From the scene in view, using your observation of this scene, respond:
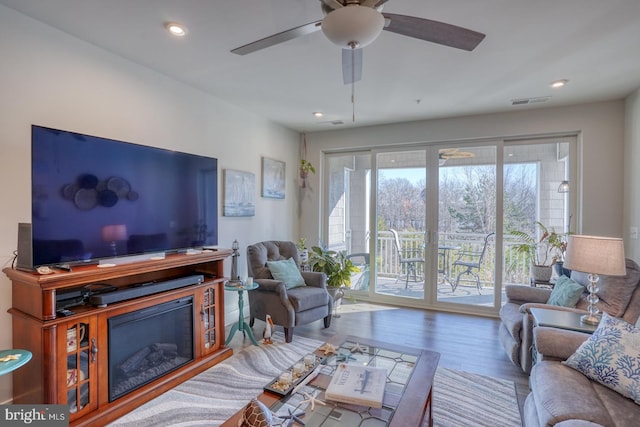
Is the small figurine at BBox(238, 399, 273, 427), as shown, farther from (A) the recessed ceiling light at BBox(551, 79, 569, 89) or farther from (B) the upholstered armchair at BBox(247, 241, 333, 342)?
(A) the recessed ceiling light at BBox(551, 79, 569, 89)

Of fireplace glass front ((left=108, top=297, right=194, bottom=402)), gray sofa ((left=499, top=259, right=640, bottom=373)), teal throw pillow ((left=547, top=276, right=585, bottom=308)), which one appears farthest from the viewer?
teal throw pillow ((left=547, top=276, right=585, bottom=308))

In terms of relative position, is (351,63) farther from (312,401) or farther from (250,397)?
(250,397)

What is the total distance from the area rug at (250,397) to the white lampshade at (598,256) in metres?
1.09

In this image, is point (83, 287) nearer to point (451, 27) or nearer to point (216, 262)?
point (216, 262)

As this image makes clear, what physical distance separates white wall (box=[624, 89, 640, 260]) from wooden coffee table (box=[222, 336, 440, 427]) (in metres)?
2.93

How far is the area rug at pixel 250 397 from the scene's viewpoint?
2100 mm

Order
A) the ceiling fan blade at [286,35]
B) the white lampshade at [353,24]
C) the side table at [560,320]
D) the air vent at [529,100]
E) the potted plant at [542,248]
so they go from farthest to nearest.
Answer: the potted plant at [542,248], the air vent at [529,100], the side table at [560,320], the ceiling fan blade at [286,35], the white lampshade at [353,24]

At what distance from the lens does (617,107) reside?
3.60 m

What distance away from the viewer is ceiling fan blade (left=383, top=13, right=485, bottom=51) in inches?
62.7

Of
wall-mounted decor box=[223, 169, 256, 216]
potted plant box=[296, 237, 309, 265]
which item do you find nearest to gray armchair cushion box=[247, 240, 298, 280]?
potted plant box=[296, 237, 309, 265]

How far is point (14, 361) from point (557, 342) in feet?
9.87

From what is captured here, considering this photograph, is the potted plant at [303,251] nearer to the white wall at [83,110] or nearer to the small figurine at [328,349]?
the white wall at [83,110]

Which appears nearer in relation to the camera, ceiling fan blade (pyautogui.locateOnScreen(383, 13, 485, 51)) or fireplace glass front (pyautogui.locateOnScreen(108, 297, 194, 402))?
ceiling fan blade (pyautogui.locateOnScreen(383, 13, 485, 51))

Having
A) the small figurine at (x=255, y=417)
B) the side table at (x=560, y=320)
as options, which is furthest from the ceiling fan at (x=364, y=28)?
the side table at (x=560, y=320)
